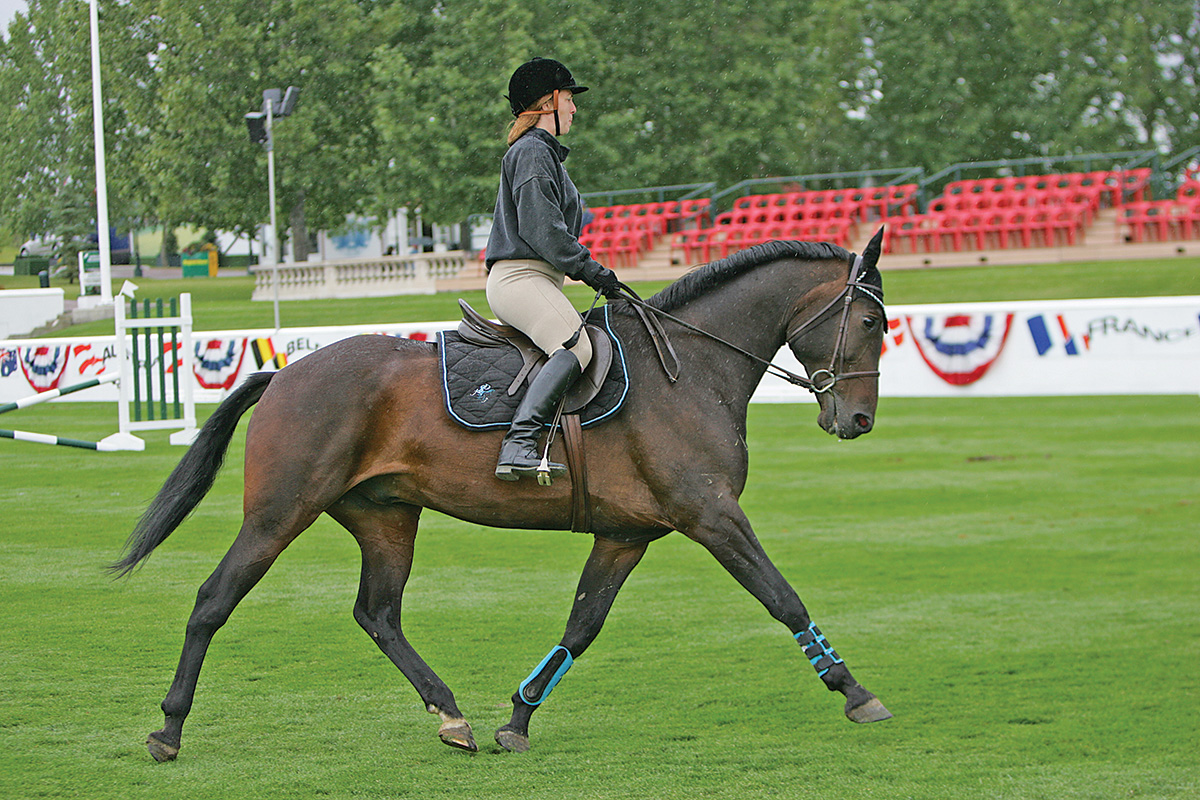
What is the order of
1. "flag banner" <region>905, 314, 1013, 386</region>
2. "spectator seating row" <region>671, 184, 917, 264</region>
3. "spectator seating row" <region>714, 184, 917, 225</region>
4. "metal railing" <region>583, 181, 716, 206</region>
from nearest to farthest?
"flag banner" <region>905, 314, 1013, 386</region> → "spectator seating row" <region>671, 184, 917, 264</region> → "spectator seating row" <region>714, 184, 917, 225</region> → "metal railing" <region>583, 181, 716, 206</region>

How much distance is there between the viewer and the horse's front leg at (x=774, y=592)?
412cm

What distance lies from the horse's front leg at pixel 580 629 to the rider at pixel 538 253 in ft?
1.36

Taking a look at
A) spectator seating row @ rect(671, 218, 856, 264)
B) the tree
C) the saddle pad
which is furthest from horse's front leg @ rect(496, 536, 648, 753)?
spectator seating row @ rect(671, 218, 856, 264)

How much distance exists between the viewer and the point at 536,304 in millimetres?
4453

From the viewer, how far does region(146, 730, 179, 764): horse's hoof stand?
420 centimetres

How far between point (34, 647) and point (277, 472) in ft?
6.66

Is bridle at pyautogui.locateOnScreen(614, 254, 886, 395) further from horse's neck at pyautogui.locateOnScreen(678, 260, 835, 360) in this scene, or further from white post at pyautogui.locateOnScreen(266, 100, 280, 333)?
white post at pyautogui.locateOnScreen(266, 100, 280, 333)

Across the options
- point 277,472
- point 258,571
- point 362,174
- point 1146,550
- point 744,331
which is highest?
point 362,174

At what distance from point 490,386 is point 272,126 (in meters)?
18.0

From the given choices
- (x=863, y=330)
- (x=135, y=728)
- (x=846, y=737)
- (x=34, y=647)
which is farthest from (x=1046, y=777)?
(x=34, y=647)

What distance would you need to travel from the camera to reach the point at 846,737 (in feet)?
15.3

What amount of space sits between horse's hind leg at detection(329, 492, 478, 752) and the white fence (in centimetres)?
1637

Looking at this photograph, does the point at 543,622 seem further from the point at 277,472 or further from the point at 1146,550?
the point at 1146,550

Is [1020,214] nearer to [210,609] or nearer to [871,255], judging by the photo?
[871,255]
